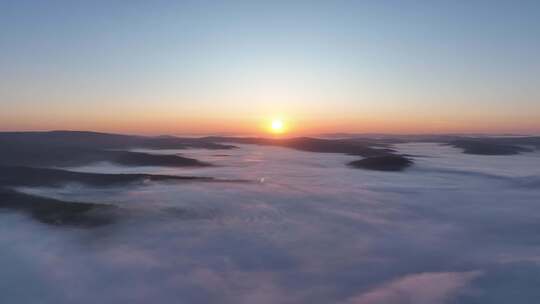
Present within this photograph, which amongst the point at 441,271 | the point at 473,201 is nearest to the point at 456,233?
the point at 441,271

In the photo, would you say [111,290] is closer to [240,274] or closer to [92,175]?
[240,274]

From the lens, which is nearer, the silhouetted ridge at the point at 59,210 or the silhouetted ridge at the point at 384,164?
the silhouetted ridge at the point at 59,210

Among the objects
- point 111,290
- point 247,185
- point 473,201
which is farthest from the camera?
point 247,185

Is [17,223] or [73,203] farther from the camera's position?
[73,203]

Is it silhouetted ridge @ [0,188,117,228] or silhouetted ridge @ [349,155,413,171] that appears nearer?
silhouetted ridge @ [0,188,117,228]

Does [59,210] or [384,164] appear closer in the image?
[59,210]

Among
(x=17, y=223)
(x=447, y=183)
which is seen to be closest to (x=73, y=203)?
(x=17, y=223)

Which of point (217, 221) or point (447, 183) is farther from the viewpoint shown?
point (447, 183)

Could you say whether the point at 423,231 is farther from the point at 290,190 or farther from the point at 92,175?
the point at 92,175

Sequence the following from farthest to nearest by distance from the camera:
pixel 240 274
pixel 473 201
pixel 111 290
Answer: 1. pixel 473 201
2. pixel 240 274
3. pixel 111 290
